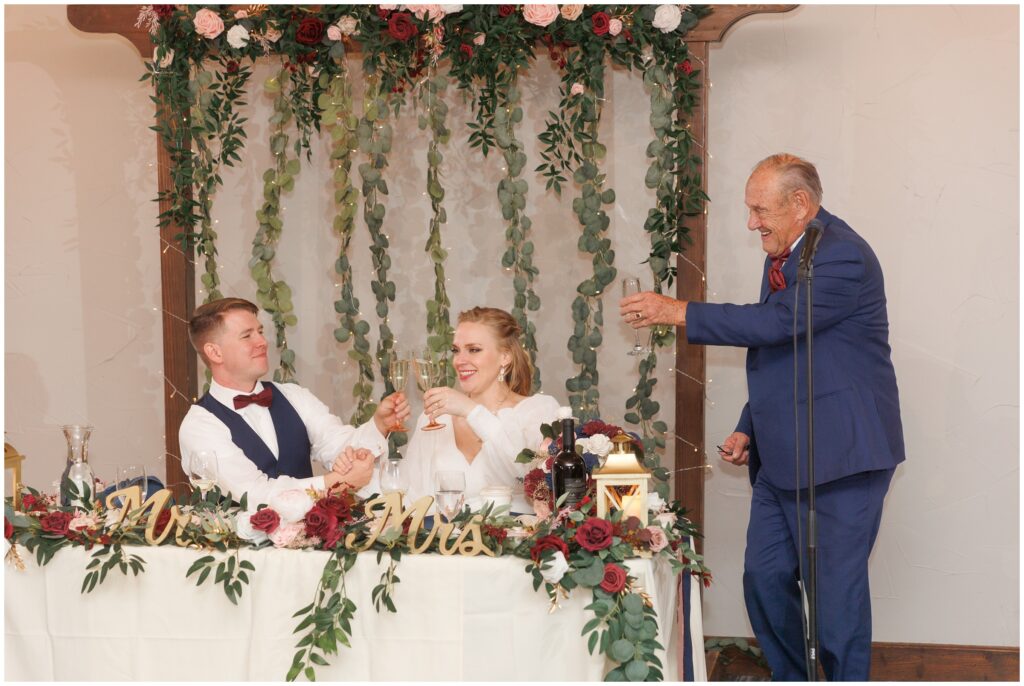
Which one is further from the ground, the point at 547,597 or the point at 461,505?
the point at 461,505

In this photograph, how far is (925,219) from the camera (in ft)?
12.9

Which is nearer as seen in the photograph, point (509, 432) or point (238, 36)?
point (509, 432)

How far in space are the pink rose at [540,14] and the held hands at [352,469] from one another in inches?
67.1

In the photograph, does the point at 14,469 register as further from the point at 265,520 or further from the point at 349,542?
the point at 349,542

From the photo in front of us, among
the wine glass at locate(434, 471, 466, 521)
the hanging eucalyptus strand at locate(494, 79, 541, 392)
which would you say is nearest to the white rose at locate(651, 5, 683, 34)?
the hanging eucalyptus strand at locate(494, 79, 541, 392)

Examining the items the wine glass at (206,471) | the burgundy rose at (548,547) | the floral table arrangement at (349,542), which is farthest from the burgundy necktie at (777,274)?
the wine glass at (206,471)

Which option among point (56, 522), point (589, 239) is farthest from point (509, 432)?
point (56, 522)

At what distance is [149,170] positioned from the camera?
4457 mm

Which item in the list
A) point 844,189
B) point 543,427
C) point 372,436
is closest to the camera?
point 543,427

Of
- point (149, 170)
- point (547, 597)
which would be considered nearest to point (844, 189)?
point (547, 597)

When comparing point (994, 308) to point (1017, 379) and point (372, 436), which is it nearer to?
point (1017, 379)

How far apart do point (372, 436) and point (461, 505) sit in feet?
2.73

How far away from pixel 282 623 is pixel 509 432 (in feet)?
3.05

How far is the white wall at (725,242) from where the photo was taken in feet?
12.9
